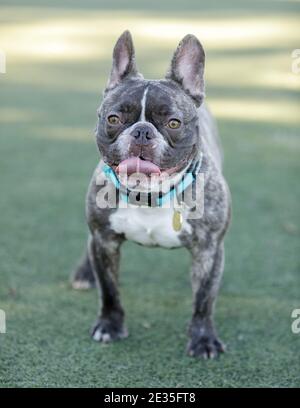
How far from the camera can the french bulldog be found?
3014 millimetres

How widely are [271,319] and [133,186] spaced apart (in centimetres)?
103

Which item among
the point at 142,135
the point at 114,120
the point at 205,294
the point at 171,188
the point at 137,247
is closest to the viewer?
the point at 142,135

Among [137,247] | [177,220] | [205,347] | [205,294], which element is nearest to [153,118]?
[177,220]

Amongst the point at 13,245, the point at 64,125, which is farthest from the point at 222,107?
the point at 13,245

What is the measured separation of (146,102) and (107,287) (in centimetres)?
89

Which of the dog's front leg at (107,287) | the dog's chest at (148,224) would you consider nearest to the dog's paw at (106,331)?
the dog's front leg at (107,287)

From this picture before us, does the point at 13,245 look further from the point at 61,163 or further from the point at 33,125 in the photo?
the point at 33,125

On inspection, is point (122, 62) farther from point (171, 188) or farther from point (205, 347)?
point (205, 347)

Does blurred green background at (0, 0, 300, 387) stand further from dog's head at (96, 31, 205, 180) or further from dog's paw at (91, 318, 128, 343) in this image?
dog's head at (96, 31, 205, 180)

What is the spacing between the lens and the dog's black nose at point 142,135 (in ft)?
9.63

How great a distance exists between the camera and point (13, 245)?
4.38 m

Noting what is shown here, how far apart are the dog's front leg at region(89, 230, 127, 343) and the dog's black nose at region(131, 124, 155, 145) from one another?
24.4 inches

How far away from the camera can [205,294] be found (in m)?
3.39

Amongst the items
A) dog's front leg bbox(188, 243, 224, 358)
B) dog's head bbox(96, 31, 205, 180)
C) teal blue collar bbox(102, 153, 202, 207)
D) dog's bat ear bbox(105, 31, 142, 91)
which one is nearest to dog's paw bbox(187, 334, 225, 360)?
dog's front leg bbox(188, 243, 224, 358)
